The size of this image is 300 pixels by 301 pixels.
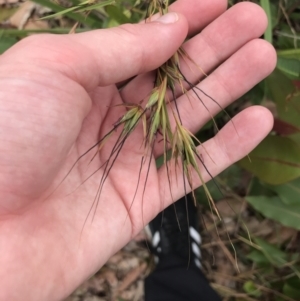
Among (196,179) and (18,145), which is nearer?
(18,145)

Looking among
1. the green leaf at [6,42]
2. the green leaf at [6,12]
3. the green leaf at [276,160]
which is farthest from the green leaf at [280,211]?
the green leaf at [6,12]

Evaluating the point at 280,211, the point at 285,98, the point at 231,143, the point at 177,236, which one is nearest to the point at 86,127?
the point at 231,143

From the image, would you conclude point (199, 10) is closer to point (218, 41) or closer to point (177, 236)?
point (218, 41)

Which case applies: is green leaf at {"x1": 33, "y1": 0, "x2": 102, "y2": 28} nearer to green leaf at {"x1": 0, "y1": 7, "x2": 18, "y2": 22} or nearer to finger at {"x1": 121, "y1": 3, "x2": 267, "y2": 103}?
finger at {"x1": 121, "y1": 3, "x2": 267, "y2": 103}

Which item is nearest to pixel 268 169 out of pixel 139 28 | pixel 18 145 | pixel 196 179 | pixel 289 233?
pixel 196 179

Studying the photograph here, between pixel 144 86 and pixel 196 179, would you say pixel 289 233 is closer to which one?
pixel 196 179

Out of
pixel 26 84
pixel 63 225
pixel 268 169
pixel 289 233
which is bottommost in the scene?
pixel 289 233
